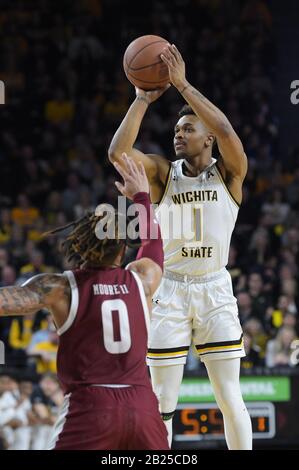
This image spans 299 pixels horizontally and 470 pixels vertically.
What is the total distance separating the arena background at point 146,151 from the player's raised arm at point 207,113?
421cm

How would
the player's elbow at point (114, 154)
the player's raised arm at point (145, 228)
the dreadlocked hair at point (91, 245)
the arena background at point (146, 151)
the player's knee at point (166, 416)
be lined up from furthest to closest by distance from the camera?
1. the arena background at point (146, 151)
2. the player's knee at point (166, 416)
3. the player's elbow at point (114, 154)
4. the player's raised arm at point (145, 228)
5. the dreadlocked hair at point (91, 245)

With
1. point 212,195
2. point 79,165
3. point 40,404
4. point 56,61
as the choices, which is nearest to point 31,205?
point 79,165

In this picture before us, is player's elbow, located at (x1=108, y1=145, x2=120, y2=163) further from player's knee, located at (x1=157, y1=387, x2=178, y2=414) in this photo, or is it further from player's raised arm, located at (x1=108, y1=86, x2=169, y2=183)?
player's knee, located at (x1=157, y1=387, x2=178, y2=414)

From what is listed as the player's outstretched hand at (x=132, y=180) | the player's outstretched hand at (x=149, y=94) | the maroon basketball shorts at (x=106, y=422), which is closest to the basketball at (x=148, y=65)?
the player's outstretched hand at (x=149, y=94)

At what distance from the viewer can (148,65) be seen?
6.21 m

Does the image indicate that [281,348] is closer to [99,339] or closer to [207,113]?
[207,113]

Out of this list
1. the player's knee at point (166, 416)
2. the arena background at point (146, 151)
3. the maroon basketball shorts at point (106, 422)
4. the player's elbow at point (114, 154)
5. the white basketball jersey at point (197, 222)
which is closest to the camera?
the maroon basketball shorts at point (106, 422)

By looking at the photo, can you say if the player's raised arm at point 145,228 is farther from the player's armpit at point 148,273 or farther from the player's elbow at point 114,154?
the player's elbow at point 114,154

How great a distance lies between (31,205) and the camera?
45.0 ft

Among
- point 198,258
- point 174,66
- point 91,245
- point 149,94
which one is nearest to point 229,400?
point 198,258

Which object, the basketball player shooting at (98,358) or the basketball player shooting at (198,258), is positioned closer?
the basketball player shooting at (98,358)

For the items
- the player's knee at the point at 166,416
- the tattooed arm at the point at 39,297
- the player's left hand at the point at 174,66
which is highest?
the player's left hand at the point at 174,66

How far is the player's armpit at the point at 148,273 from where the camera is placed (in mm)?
4965

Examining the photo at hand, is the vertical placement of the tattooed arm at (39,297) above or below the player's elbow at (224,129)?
below
